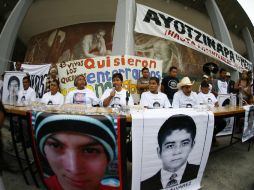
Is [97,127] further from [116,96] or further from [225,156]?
[225,156]

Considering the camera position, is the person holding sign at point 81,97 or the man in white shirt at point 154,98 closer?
the man in white shirt at point 154,98

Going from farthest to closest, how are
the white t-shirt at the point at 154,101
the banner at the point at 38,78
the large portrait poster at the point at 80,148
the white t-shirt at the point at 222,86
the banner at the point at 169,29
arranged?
the banner at the point at 38,78, the banner at the point at 169,29, the white t-shirt at the point at 222,86, the white t-shirt at the point at 154,101, the large portrait poster at the point at 80,148

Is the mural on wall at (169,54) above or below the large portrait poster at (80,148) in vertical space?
above

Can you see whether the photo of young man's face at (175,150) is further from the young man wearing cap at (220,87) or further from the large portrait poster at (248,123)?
the young man wearing cap at (220,87)

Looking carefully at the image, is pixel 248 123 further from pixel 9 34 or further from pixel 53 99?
pixel 9 34

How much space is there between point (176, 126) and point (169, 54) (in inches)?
437

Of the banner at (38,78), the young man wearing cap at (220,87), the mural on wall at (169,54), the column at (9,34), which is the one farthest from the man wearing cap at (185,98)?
the column at (9,34)

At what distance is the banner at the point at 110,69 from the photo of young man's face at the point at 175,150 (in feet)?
9.78

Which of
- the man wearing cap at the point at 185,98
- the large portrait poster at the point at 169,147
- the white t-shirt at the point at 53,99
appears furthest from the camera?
the white t-shirt at the point at 53,99

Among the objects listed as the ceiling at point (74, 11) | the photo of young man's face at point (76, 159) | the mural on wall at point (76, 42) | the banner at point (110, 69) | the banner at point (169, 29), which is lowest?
the photo of young man's face at point (76, 159)

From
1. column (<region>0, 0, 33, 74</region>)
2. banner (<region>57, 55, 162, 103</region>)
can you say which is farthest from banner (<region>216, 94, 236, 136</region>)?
column (<region>0, 0, 33, 74</region>)

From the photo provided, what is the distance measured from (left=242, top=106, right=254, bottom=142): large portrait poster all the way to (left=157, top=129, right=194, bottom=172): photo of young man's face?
230 centimetres

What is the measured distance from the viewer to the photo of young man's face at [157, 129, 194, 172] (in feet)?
8.19

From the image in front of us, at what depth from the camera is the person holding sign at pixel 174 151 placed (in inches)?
97.4
